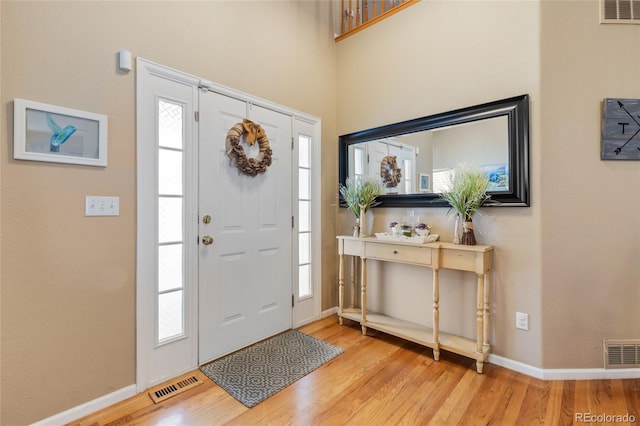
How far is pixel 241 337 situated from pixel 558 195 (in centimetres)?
266

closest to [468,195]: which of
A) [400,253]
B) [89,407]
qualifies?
[400,253]

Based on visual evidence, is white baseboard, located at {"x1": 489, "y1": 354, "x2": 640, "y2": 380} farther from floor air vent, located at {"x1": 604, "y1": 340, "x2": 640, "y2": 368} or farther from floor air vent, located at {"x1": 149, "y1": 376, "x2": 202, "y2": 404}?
floor air vent, located at {"x1": 149, "y1": 376, "x2": 202, "y2": 404}

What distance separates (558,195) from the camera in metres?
2.04

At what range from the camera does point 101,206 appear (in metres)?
1.76

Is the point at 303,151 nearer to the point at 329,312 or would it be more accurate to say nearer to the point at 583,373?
the point at 329,312

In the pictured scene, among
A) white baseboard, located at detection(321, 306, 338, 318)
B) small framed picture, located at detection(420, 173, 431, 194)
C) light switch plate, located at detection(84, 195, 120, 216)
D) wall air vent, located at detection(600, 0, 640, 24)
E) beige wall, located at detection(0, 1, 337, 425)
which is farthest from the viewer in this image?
white baseboard, located at detection(321, 306, 338, 318)

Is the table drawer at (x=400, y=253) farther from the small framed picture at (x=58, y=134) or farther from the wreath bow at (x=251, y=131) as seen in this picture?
the small framed picture at (x=58, y=134)

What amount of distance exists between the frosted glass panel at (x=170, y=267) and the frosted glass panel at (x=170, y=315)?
0.06 m

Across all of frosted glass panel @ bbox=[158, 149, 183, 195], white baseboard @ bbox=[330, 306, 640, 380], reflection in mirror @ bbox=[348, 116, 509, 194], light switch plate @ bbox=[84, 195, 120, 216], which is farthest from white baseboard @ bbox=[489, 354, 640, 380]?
light switch plate @ bbox=[84, 195, 120, 216]

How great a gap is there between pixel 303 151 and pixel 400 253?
142 cm

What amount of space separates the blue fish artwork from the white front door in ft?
2.53

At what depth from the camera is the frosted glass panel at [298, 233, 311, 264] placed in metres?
3.02

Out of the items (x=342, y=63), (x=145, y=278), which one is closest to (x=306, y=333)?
(x=145, y=278)

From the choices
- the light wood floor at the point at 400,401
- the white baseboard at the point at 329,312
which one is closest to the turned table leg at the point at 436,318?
the light wood floor at the point at 400,401
